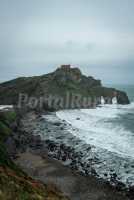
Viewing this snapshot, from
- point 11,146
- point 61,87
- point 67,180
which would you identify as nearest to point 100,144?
point 11,146

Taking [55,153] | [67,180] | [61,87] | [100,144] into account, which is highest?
[61,87]

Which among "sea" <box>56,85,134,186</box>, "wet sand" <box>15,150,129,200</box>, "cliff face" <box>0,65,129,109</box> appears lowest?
"wet sand" <box>15,150,129,200</box>

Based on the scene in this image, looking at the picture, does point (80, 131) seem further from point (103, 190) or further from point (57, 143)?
point (103, 190)

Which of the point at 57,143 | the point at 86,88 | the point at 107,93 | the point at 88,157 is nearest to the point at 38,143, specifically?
the point at 57,143

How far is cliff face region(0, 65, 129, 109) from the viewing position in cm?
11511

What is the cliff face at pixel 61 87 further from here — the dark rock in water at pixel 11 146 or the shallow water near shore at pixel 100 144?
the dark rock in water at pixel 11 146

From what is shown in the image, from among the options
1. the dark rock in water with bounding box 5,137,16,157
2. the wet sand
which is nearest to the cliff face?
the dark rock in water with bounding box 5,137,16,157

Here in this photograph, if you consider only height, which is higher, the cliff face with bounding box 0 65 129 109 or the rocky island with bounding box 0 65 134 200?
the cliff face with bounding box 0 65 129 109

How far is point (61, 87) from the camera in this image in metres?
126

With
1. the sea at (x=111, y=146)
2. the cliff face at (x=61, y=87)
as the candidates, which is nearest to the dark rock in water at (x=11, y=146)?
the sea at (x=111, y=146)

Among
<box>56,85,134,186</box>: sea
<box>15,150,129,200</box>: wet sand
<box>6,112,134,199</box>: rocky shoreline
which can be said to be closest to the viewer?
<box>15,150,129,200</box>: wet sand

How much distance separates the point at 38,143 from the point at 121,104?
323 feet

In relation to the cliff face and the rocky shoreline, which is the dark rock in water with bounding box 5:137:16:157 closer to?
the rocky shoreline

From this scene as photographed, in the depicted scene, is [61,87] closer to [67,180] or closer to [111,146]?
[111,146]
